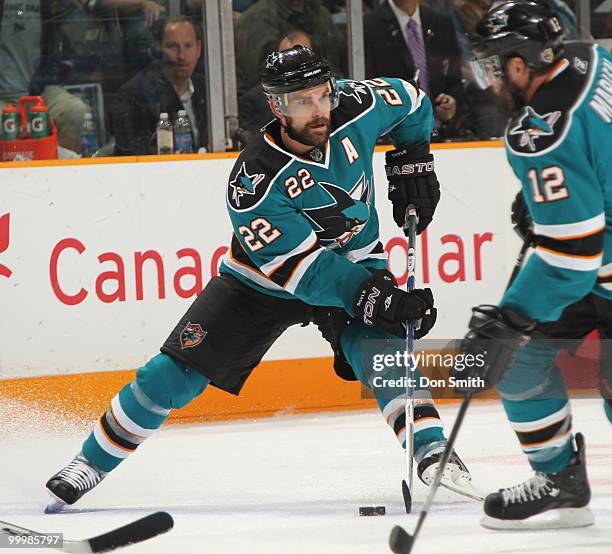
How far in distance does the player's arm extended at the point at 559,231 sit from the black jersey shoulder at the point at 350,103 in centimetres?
81

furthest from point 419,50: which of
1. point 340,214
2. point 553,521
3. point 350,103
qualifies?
point 553,521

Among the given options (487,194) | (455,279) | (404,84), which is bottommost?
(455,279)

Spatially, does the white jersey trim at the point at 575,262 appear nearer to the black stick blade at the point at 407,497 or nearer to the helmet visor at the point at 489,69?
the helmet visor at the point at 489,69

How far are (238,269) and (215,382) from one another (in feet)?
1.00

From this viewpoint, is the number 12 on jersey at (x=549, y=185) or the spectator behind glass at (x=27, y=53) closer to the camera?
the number 12 on jersey at (x=549, y=185)

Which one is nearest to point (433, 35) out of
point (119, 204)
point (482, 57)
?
point (119, 204)

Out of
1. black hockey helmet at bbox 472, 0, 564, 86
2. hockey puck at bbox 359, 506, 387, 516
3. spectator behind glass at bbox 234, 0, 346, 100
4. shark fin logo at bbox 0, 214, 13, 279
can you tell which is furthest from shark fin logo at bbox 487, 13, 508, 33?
spectator behind glass at bbox 234, 0, 346, 100

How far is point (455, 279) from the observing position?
15.1ft

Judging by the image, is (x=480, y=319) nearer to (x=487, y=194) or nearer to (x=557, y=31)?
(x=557, y=31)

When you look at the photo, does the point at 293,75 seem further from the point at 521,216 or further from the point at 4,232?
the point at 4,232

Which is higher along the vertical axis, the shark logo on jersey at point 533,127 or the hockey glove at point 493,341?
the shark logo on jersey at point 533,127

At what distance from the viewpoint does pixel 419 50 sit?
4.95 m

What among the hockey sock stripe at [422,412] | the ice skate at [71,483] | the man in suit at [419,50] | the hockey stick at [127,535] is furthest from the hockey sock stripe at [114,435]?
the man in suit at [419,50]

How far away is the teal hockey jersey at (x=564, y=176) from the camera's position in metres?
2.33
